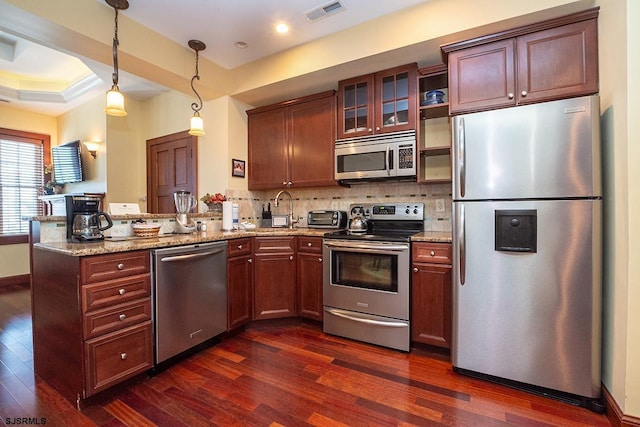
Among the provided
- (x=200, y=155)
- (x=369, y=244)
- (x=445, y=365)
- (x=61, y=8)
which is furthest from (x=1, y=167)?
(x=445, y=365)

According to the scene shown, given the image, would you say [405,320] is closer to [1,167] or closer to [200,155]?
[200,155]

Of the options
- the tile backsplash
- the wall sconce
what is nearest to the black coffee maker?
the tile backsplash

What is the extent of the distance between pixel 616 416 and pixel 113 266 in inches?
112

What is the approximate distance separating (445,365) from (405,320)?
39cm

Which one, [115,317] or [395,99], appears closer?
[115,317]

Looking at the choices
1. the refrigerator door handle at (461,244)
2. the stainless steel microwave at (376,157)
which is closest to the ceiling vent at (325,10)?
the stainless steel microwave at (376,157)

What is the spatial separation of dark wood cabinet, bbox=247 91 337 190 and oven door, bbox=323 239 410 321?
0.84m

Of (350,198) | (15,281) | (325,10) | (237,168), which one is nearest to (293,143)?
(237,168)

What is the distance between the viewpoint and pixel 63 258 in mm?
1684

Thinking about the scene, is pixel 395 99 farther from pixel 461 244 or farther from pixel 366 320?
pixel 366 320

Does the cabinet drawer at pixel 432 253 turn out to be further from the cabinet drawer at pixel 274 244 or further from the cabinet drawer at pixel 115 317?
the cabinet drawer at pixel 115 317

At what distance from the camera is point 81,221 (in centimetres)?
198

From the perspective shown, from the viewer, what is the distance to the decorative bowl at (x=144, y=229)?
2.31 metres

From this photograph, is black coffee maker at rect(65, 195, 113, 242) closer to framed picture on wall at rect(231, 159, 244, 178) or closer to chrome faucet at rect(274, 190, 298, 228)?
framed picture on wall at rect(231, 159, 244, 178)
